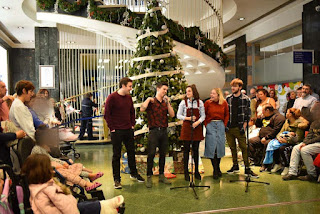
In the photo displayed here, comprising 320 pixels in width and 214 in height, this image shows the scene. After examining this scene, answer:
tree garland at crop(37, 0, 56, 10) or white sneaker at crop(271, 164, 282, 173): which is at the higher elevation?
tree garland at crop(37, 0, 56, 10)

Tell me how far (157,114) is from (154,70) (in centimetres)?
105

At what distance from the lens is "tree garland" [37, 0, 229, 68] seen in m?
6.86

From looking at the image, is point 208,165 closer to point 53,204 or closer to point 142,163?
point 142,163

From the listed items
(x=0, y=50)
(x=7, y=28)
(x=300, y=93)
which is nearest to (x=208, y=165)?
(x=300, y=93)

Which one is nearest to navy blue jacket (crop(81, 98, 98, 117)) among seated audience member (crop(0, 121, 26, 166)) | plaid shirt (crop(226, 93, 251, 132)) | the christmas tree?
the christmas tree

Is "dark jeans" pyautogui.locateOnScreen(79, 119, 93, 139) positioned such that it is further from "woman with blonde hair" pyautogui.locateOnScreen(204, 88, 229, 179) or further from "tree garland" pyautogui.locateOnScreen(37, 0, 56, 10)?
"woman with blonde hair" pyautogui.locateOnScreen(204, 88, 229, 179)

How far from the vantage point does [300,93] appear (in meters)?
7.53

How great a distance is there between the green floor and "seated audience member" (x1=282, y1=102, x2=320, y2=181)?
0.16m

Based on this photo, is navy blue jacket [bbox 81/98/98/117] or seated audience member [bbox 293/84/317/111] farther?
navy blue jacket [bbox 81/98/98/117]

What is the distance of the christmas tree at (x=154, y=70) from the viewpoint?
211 inches

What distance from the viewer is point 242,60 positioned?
12.7 meters

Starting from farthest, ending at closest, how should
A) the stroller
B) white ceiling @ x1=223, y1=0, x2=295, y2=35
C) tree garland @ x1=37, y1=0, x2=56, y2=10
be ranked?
white ceiling @ x1=223, y1=0, x2=295, y2=35 < tree garland @ x1=37, y1=0, x2=56, y2=10 < the stroller

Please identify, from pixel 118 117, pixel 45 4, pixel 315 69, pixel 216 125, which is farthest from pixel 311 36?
pixel 45 4

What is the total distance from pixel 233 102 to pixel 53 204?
11.8 feet
